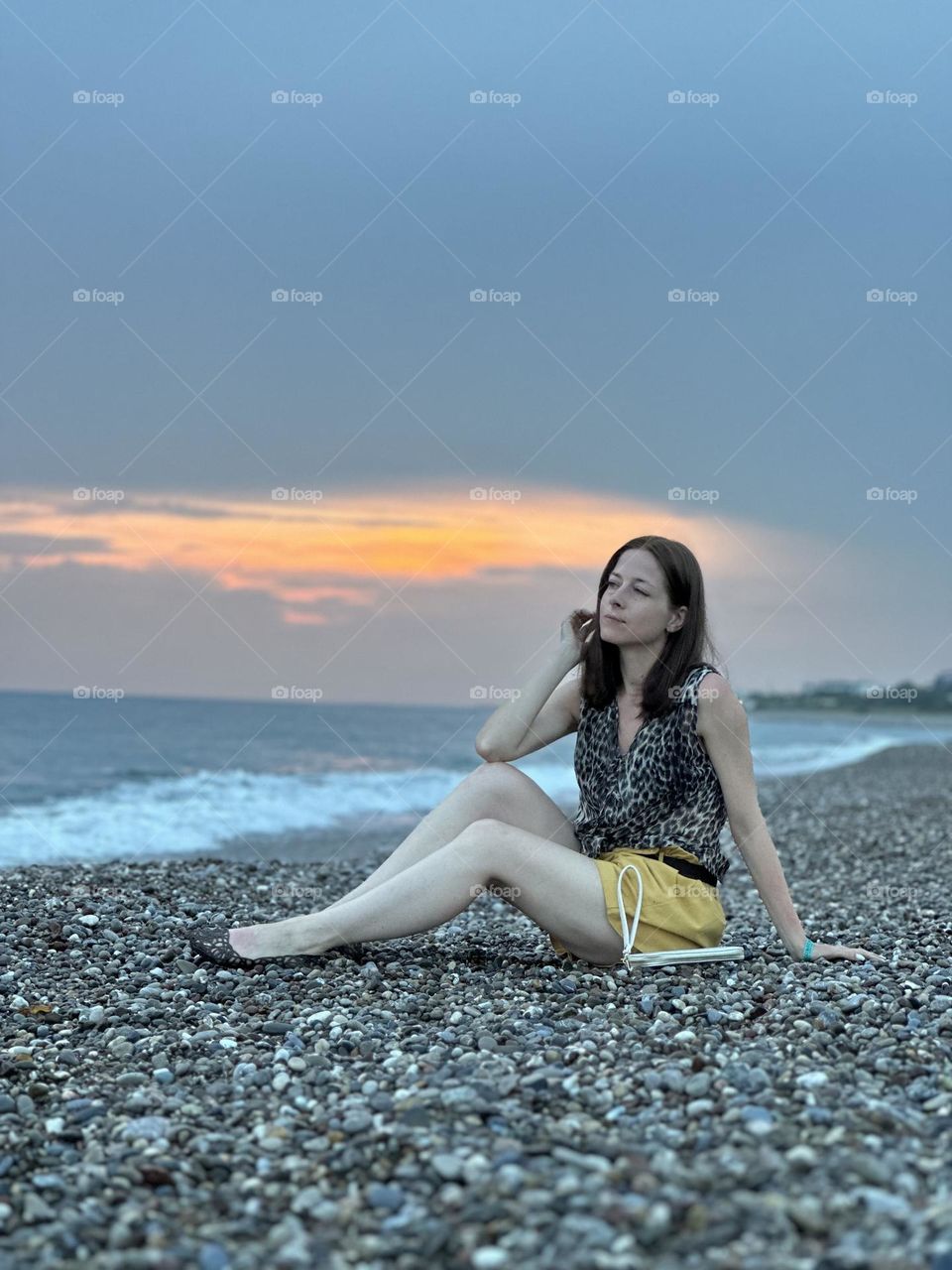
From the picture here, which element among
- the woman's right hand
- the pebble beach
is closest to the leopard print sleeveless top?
the woman's right hand

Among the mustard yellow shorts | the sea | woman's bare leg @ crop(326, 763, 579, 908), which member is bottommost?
the sea

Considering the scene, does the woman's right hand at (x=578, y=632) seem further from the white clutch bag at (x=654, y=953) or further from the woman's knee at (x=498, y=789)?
the white clutch bag at (x=654, y=953)

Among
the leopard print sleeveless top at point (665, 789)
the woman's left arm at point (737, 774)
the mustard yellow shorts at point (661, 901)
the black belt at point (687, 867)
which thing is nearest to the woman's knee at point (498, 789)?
the leopard print sleeveless top at point (665, 789)

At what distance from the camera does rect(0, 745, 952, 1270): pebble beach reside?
2711 millimetres

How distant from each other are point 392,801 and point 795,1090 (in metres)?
17.9

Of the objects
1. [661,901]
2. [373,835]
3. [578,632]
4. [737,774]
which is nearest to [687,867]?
[661,901]

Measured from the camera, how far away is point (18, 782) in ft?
80.7

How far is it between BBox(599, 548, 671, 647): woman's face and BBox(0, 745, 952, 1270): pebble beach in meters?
1.46

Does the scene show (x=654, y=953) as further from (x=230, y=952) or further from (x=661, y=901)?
(x=230, y=952)

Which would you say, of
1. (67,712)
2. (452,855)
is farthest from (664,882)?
(67,712)

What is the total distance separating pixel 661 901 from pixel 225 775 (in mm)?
19613

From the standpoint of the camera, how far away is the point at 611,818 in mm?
5242

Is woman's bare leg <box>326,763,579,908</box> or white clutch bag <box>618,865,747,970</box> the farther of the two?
woman's bare leg <box>326,763,579,908</box>

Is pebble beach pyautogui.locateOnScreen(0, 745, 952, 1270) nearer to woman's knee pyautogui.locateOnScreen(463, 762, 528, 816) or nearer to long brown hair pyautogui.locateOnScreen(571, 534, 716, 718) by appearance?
woman's knee pyautogui.locateOnScreen(463, 762, 528, 816)
